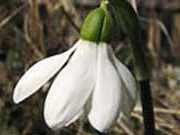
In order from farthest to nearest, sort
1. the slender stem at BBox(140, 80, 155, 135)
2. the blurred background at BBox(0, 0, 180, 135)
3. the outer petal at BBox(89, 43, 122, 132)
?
the blurred background at BBox(0, 0, 180, 135)
the slender stem at BBox(140, 80, 155, 135)
the outer petal at BBox(89, 43, 122, 132)

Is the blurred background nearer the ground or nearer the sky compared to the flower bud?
nearer the ground

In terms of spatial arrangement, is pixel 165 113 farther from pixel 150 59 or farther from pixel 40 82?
pixel 40 82

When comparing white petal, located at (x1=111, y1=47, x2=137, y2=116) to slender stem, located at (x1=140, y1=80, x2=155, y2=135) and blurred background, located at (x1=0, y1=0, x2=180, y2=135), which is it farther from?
blurred background, located at (x1=0, y1=0, x2=180, y2=135)

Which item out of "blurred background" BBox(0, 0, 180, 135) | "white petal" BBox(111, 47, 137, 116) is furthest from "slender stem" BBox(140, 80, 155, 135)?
"blurred background" BBox(0, 0, 180, 135)

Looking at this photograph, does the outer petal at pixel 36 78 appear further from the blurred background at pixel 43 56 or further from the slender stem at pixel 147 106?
the blurred background at pixel 43 56

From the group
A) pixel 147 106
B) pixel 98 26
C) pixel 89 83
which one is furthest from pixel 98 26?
pixel 147 106

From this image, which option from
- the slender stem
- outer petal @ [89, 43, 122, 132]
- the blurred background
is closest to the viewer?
outer petal @ [89, 43, 122, 132]

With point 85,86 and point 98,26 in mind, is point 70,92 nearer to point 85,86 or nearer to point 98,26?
point 85,86
